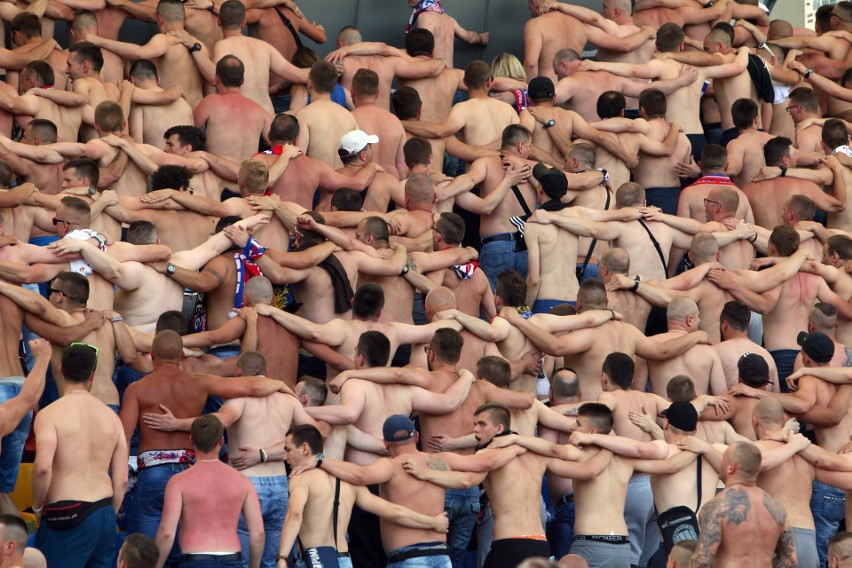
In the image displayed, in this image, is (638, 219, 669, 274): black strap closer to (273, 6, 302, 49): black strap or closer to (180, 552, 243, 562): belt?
(273, 6, 302, 49): black strap

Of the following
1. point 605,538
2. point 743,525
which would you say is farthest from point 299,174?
point 743,525

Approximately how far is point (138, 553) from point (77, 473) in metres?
1.42

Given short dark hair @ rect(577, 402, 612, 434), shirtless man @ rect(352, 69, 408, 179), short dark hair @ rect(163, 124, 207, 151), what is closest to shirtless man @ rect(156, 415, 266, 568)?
short dark hair @ rect(577, 402, 612, 434)

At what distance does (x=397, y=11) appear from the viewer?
21766 mm

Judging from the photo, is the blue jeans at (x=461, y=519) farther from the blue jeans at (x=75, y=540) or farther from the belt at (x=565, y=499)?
the blue jeans at (x=75, y=540)

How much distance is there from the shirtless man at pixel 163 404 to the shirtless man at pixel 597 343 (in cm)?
301

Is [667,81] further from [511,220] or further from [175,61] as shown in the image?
[175,61]

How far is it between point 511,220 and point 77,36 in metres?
4.65

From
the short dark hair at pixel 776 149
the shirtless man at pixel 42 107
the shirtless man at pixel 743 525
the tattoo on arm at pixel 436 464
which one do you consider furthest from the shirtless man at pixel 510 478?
the short dark hair at pixel 776 149

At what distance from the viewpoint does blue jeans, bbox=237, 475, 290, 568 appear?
13344mm

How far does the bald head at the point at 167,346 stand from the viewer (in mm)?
13391

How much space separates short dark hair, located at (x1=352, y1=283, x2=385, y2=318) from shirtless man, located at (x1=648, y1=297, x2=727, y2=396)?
2.61 metres

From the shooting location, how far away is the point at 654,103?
18.6 metres

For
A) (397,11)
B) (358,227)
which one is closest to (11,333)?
(358,227)
